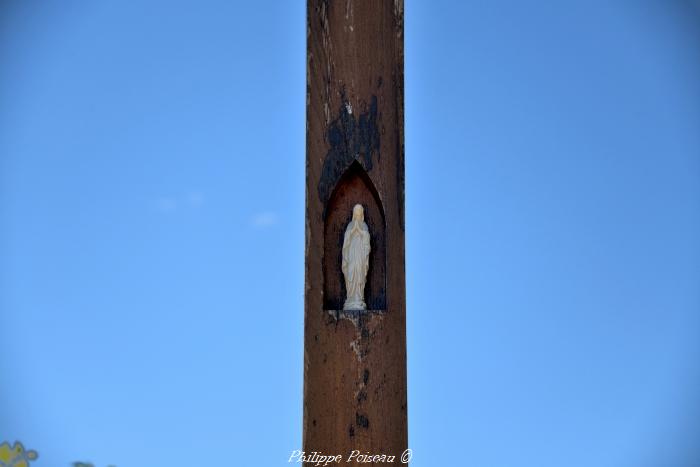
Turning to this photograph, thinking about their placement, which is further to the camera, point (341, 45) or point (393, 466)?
point (341, 45)

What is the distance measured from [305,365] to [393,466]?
78 centimetres

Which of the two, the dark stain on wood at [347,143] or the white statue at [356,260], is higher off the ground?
the dark stain on wood at [347,143]

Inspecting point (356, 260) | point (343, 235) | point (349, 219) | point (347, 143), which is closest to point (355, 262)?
point (356, 260)

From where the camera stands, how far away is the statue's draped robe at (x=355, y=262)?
6.16 m

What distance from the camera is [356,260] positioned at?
618 centimetres

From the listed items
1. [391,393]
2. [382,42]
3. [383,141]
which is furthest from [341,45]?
[391,393]

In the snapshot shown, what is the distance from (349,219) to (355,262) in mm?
329

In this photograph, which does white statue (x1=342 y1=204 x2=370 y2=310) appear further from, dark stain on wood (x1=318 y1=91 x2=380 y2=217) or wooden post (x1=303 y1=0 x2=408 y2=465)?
dark stain on wood (x1=318 y1=91 x2=380 y2=217)

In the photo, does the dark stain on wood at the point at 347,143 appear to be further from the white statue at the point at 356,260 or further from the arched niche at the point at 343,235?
the white statue at the point at 356,260

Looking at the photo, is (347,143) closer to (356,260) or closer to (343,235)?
(343,235)

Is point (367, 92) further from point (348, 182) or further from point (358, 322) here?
point (358, 322)

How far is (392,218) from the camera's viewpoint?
622 cm

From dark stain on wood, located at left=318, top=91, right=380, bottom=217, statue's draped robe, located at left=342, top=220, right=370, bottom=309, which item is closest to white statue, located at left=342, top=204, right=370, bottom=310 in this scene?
statue's draped robe, located at left=342, top=220, right=370, bottom=309

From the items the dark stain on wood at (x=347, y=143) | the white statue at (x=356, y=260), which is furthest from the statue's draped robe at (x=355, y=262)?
the dark stain on wood at (x=347, y=143)
